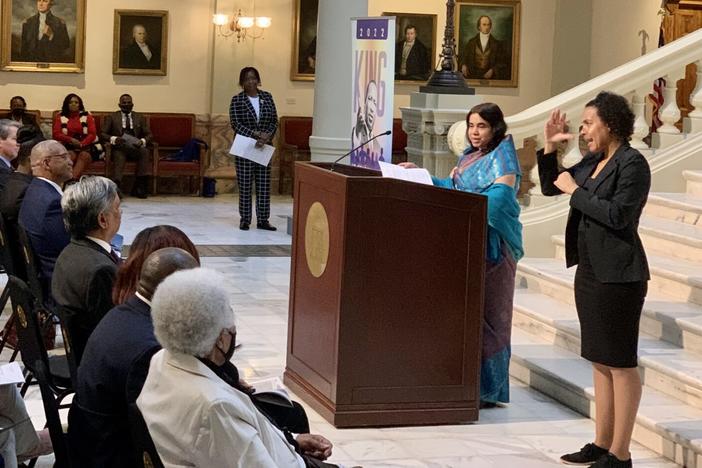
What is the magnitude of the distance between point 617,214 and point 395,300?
120cm

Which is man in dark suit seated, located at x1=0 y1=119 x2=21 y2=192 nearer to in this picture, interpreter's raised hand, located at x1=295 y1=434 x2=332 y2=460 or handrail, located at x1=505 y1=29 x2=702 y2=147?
handrail, located at x1=505 y1=29 x2=702 y2=147

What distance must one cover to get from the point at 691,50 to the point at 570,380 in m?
3.48

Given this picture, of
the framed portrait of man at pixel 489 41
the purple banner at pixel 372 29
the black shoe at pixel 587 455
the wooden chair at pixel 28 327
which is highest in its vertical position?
the framed portrait of man at pixel 489 41

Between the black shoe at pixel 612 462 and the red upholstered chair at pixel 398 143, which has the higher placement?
the red upholstered chair at pixel 398 143

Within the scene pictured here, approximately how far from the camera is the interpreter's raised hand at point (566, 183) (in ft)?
17.4

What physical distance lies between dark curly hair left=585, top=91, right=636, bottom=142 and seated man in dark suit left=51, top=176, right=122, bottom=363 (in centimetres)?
215

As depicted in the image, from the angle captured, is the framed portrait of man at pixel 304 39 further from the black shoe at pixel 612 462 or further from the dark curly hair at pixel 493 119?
the black shoe at pixel 612 462

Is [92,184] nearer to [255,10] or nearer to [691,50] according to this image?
[691,50]

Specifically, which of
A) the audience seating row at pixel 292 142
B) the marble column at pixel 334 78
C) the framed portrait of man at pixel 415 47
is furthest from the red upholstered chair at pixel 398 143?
the marble column at pixel 334 78

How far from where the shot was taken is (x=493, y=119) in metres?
6.08

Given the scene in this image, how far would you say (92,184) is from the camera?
214 inches

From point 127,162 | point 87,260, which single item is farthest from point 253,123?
point 87,260

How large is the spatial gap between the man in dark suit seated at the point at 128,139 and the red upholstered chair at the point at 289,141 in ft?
6.63

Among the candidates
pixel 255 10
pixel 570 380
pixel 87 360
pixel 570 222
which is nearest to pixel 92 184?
pixel 87 360
